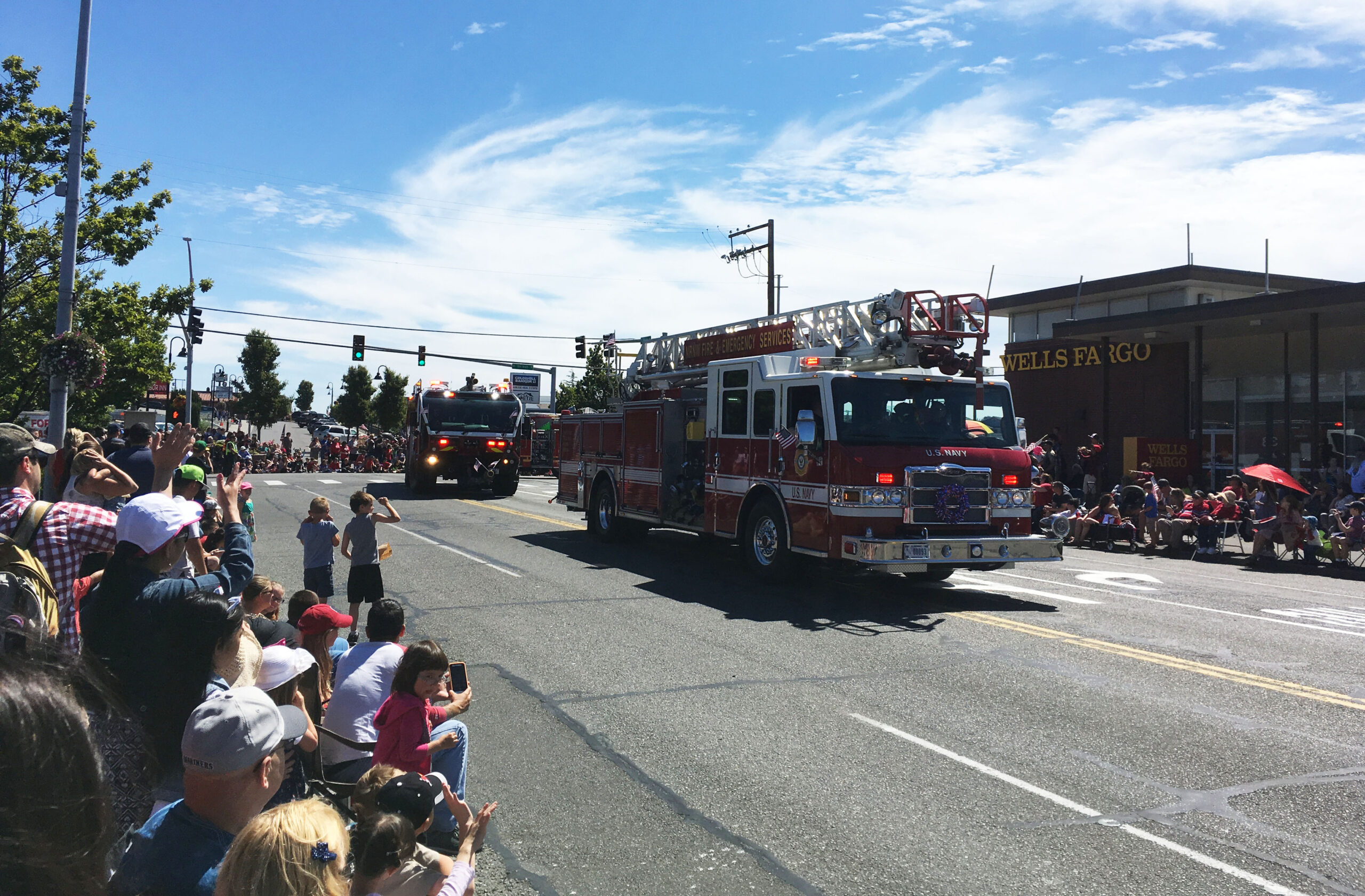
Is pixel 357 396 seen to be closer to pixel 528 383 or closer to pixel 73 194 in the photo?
pixel 528 383

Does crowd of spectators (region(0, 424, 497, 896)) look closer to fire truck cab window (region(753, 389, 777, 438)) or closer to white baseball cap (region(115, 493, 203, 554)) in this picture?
white baseball cap (region(115, 493, 203, 554))

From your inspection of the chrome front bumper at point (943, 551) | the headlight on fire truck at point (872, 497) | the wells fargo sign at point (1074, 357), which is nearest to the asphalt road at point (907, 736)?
the chrome front bumper at point (943, 551)

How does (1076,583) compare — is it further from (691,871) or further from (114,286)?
(114,286)

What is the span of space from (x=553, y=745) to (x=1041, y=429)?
98.5 feet

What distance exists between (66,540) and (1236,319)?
2630 cm

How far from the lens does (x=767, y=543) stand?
12.9 meters

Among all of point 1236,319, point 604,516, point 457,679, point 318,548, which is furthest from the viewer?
point 1236,319

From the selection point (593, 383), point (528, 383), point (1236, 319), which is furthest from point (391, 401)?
point (1236, 319)

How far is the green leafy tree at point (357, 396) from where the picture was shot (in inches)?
4151

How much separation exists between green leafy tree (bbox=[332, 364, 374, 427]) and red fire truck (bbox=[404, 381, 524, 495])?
8086 centimetres

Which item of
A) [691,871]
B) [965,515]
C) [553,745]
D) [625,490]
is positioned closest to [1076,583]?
[965,515]

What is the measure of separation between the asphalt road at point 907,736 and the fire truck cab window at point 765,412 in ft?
6.61

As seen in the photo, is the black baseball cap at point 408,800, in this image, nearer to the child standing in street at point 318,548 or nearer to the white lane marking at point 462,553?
the child standing in street at point 318,548

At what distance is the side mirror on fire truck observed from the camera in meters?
11.6
